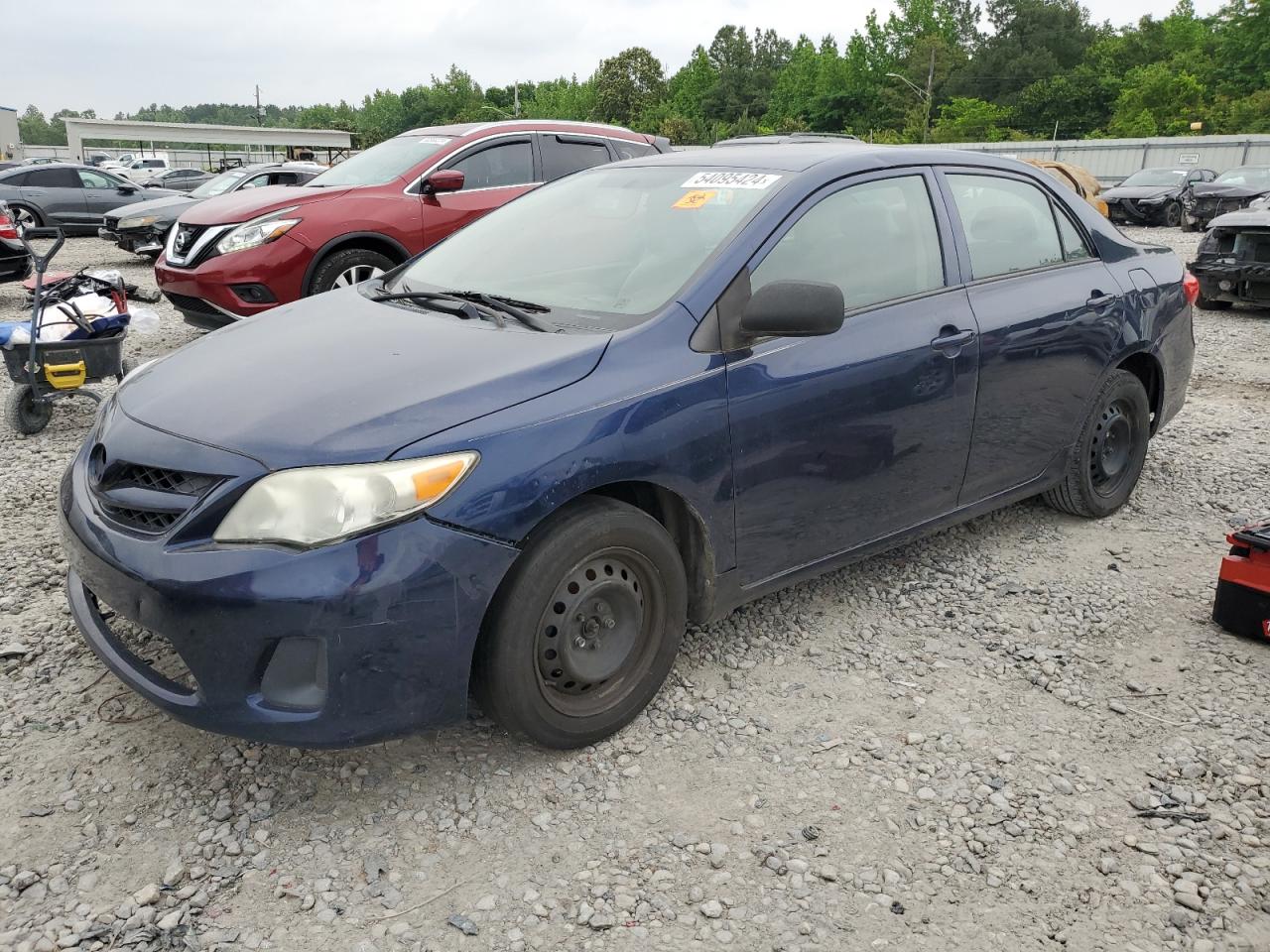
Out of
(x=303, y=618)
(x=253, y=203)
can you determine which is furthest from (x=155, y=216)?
(x=303, y=618)

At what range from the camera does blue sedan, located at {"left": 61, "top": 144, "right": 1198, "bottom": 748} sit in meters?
2.43

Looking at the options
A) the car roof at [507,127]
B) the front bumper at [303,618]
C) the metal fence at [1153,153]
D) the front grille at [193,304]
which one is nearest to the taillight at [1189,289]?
the front bumper at [303,618]

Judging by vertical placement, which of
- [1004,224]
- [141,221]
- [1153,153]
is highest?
[1153,153]

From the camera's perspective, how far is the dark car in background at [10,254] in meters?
9.84

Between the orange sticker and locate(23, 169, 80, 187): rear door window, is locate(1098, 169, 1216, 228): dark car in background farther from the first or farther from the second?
the orange sticker

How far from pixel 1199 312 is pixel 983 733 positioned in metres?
9.72

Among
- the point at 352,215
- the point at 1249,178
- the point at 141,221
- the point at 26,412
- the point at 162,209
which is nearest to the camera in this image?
the point at 26,412

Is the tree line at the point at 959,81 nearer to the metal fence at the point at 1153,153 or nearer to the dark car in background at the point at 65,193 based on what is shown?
the metal fence at the point at 1153,153

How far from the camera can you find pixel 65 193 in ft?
59.0

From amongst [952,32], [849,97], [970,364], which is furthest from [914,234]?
[952,32]

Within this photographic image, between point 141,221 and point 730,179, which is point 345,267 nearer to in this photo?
point 730,179

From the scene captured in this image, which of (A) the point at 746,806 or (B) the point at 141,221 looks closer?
(A) the point at 746,806

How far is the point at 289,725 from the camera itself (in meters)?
2.43

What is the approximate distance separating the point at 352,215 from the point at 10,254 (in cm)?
459
